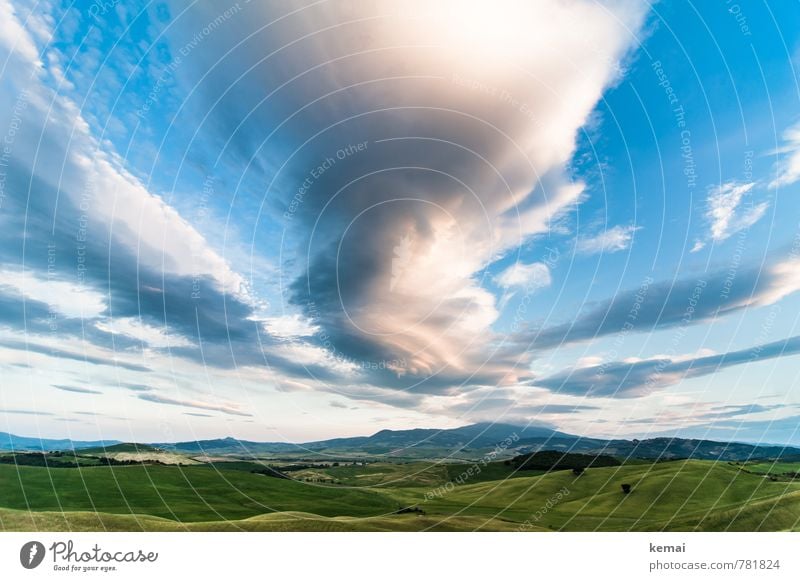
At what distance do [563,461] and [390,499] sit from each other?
956 inches

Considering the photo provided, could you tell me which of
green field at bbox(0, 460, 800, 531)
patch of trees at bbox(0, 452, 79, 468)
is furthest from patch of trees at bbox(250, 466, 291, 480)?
patch of trees at bbox(0, 452, 79, 468)

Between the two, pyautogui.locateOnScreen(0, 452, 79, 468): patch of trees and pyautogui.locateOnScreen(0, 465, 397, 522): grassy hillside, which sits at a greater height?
pyautogui.locateOnScreen(0, 452, 79, 468): patch of trees

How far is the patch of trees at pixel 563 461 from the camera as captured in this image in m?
52.9

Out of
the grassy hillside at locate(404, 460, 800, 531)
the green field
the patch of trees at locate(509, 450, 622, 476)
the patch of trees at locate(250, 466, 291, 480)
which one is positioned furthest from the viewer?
the patch of trees at locate(509, 450, 622, 476)

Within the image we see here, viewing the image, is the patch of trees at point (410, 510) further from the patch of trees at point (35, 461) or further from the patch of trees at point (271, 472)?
the patch of trees at point (35, 461)

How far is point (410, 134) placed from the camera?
119 feet

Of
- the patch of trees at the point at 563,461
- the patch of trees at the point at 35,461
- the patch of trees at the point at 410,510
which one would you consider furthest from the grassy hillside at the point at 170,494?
the patch of trees at the point at 563,461

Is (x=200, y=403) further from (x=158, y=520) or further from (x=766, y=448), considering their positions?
(x=766, y=448)

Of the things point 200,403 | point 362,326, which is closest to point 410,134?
point 362,326

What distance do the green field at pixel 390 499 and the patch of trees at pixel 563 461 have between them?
186 centimetres

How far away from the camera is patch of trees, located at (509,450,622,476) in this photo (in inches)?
2082

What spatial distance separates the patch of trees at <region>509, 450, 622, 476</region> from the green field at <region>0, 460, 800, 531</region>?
1.86 meters

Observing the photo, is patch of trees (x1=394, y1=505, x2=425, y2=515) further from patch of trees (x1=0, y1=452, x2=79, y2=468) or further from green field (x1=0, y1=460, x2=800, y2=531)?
patch of trees (x1=0, y1=452, x2=79, y2=468)
